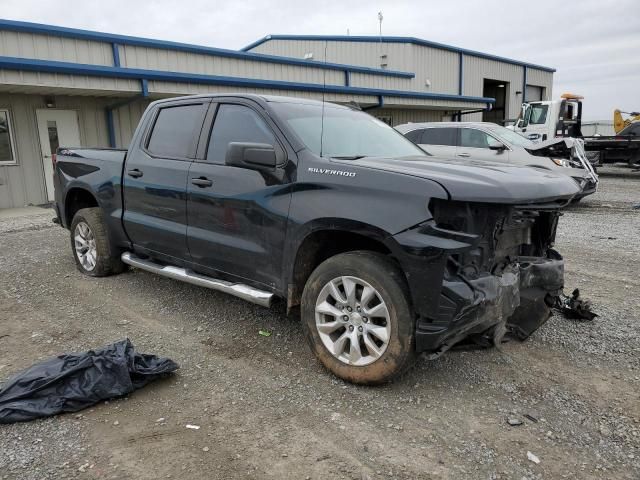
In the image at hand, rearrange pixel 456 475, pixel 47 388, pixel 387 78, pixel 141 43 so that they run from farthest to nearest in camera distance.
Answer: pixel 387 78 → pixel 141 43 → pixel 47 388 → pixel 456 475

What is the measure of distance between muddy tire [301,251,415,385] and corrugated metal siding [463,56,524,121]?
26.6 metres

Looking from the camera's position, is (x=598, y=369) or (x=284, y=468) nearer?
(x=284, y=468)

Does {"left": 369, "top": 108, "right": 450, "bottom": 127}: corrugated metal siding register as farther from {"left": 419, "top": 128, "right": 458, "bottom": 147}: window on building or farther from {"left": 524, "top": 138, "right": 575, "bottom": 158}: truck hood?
{"left": 524, "top": 138, "right": 575, "bottom": 158}: truck hood

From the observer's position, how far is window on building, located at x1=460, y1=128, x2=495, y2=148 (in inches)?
439

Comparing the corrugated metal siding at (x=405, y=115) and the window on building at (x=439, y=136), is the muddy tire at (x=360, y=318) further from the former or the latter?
the corrugated metal siding at (x=405, y=115)

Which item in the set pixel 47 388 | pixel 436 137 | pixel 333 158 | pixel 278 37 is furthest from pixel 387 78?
pixel 47 388

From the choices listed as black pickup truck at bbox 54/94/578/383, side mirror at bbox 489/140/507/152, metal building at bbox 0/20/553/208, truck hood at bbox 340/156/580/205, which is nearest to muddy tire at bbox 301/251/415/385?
black pickup truck at bbox 54/94/578/383

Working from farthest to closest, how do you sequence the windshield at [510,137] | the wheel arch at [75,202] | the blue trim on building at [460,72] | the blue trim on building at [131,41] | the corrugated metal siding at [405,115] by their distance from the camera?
the blue trim on building at [460,72] < the corrugated metal siding at [405,115] < the blue trim on building at [131,41] < the windshield at [510,137] < the wheel arch at [75,202]

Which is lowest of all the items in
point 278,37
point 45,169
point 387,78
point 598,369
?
point 598,369

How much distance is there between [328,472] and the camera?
8.30 feet

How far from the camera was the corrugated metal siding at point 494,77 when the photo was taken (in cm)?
2781

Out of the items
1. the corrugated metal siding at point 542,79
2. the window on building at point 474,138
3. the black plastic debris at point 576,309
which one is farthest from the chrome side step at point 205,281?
the corrugated metal siding at point 542,79

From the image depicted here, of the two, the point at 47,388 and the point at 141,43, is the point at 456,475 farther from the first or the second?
the point at 141,43

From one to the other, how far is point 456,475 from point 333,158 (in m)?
2.10
